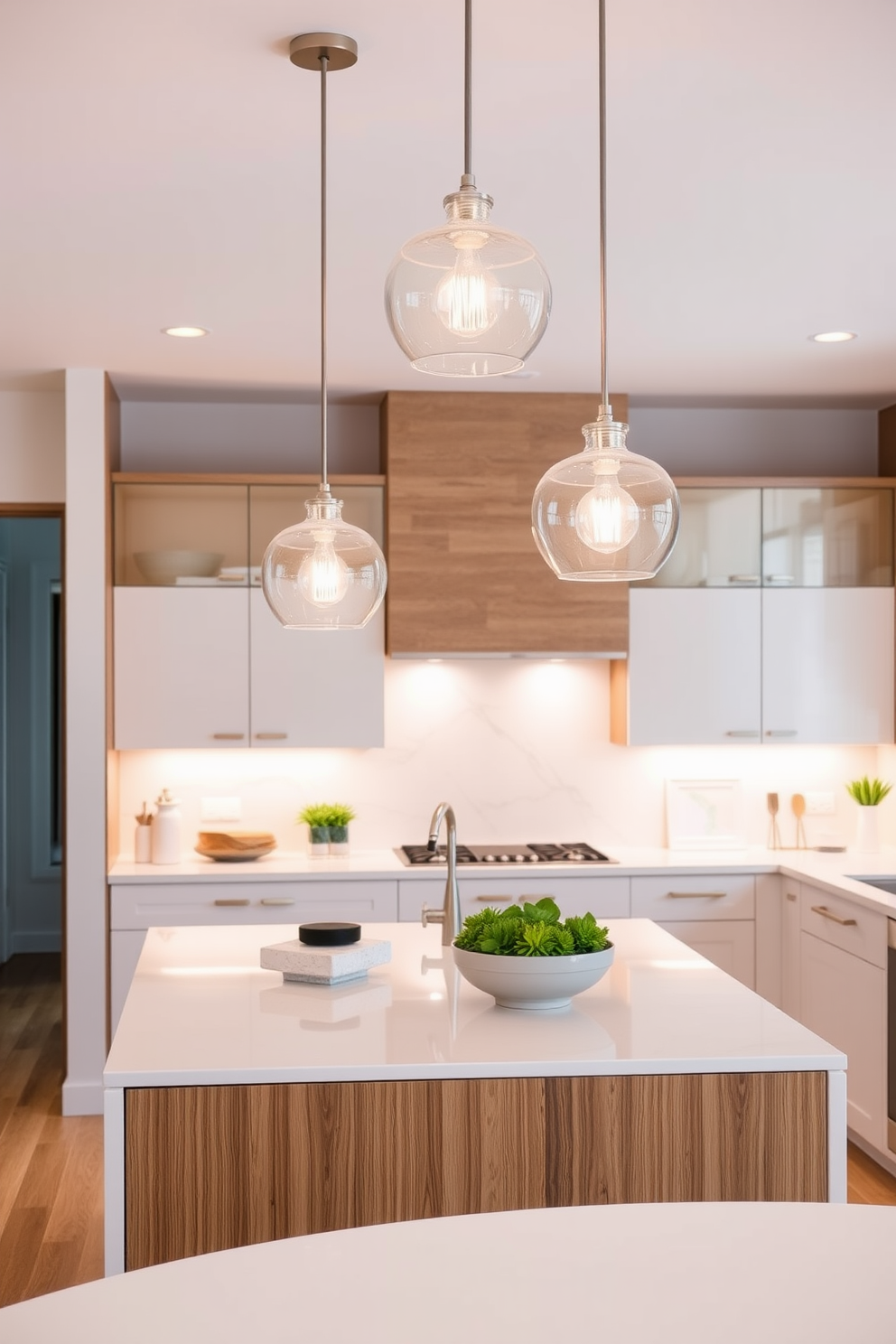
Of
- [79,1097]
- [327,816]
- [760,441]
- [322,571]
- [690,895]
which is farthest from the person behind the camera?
[760,441]

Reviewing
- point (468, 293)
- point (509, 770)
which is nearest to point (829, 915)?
point (509, 770)

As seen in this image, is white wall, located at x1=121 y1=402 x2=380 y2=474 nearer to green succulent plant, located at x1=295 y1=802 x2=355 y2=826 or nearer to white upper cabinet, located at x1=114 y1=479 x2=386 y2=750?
white upper cabinet, located at x1=114 y1=479 x2=386 y2=750

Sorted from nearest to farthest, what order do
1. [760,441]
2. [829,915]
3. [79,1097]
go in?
1. [829,915]
2. [79,1097]
3. [760,441]

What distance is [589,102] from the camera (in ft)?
7.79

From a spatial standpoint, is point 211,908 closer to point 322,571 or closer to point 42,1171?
point 42,1171

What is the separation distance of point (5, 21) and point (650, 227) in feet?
5.06

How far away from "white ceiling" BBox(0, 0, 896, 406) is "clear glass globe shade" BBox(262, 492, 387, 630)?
786 millimetres

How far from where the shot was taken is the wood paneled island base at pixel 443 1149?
2111 mm

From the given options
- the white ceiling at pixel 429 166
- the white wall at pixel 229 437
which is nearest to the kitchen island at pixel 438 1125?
the white ceiling at pixel 429 166

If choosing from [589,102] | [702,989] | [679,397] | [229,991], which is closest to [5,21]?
[589,102]

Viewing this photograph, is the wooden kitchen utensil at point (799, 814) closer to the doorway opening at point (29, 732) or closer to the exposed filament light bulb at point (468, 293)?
the exposed filament light bulb at point (468, 293)

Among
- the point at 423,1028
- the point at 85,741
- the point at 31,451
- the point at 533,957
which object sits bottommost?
the point at 423,1028

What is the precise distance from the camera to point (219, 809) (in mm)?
4949

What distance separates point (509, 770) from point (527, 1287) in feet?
13.0
